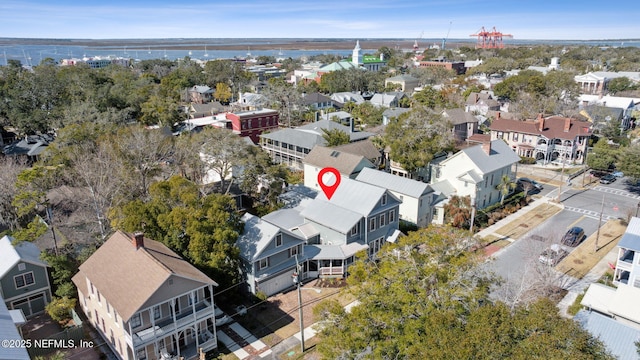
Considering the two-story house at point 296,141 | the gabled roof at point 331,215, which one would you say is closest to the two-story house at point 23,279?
the gabled roof at point 331,215

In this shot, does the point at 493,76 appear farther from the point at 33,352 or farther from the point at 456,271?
the point at 33,352

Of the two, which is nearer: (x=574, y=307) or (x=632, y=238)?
(x=574, y=307)

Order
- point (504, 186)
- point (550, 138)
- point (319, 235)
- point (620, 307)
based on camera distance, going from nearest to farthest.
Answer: point (620, 307) < point (319, 235) < point (504, 186) < point (550, 138)

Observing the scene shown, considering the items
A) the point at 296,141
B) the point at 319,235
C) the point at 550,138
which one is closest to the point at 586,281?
the point at 319,235

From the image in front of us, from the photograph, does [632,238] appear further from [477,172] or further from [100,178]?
[100,178]

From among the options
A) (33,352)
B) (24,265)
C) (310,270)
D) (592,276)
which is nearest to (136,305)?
(33,352)

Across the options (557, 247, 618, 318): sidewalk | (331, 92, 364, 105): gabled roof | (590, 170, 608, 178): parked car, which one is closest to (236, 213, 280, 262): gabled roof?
(557, 247, 618, 318): sidewalk

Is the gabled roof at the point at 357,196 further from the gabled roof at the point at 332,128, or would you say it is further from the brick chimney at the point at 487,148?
the gabled roof at the point at 332,128

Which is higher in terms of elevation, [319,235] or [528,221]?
[319,235]
